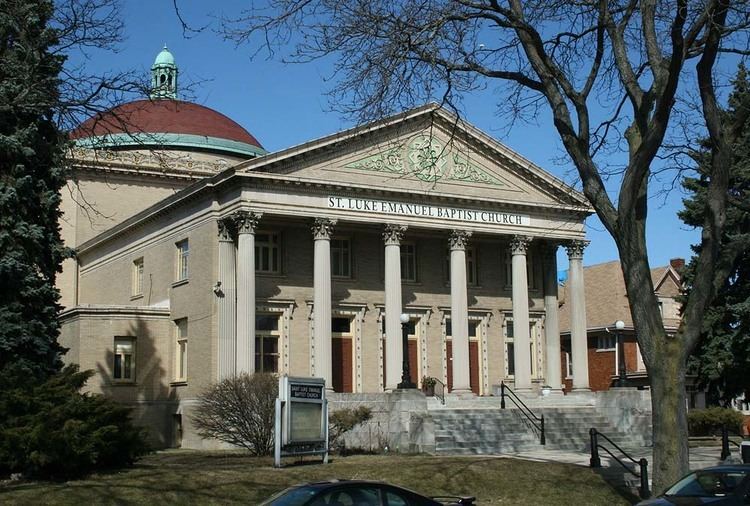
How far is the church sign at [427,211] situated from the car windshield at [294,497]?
2857 centimetres

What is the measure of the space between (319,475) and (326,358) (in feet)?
57.8

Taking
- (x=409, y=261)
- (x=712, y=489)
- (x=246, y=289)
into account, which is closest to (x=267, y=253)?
(x=246, y=289)

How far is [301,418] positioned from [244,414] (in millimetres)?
4084

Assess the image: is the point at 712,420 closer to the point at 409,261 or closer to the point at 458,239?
the point at 458,239

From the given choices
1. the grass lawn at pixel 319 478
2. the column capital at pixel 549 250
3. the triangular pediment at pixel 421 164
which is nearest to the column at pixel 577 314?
the column capital at pixel 549 250

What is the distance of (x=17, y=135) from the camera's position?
27969mm

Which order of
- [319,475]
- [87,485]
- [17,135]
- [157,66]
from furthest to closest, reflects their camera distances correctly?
[157,66] → [17,135] → [319,475] → [87,485]

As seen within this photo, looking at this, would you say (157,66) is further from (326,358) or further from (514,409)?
(514,409)

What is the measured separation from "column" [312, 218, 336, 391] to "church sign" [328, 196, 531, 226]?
113 cm

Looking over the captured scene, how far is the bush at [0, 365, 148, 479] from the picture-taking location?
20.2 m

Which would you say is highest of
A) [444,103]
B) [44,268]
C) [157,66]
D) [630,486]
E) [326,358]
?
[157,66]

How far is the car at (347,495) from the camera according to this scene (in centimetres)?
1305

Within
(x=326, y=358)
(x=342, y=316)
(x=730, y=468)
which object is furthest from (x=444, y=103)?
(x=342, y=316)

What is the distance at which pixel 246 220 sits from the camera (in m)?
39.6
